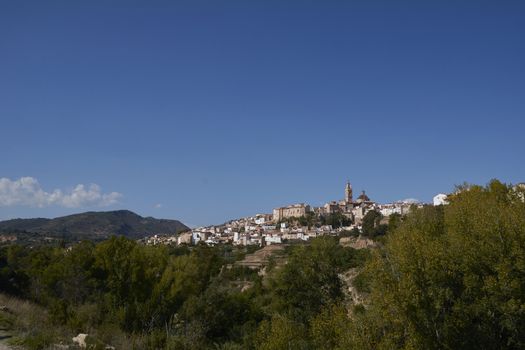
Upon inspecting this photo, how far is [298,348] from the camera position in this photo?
12344mm

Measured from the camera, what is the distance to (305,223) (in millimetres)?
100625

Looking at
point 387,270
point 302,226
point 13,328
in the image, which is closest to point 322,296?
point 387,270

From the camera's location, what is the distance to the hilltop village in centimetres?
8356

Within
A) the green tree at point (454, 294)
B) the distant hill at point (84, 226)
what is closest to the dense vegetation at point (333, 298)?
the green tree at point (454, 294)

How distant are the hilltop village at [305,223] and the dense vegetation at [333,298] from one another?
50635 mm

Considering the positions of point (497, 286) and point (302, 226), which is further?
point (302, 226)

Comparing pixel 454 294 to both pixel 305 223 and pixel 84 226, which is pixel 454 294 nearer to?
pixel 305 223

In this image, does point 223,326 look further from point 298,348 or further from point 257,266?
point 257,266

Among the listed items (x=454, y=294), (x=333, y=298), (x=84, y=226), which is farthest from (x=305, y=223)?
(x=454, y=294)

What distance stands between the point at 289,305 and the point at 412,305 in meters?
9.37

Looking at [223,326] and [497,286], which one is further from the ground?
[497,286]

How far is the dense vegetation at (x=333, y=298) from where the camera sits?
508 inches

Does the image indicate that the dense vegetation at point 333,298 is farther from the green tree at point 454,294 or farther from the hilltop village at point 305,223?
the hilltop village at point 305,223

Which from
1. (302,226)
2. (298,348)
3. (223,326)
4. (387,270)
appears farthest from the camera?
(302,226)
